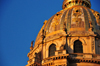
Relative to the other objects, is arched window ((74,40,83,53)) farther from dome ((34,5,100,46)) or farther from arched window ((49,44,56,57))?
arched window ((49,44,56,57))

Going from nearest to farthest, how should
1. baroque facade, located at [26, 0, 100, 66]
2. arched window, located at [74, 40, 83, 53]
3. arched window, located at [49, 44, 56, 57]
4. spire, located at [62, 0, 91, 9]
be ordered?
baroque facade, located at [26, 0, 100, 66]
arched window, located at [74, 40, 83, 53]
arched window, located at [49, 44, 56, 57]
spire, located at [62, 0, 91, 9]

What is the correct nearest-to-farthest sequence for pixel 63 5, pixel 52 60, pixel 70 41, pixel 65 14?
pixel 52 60
pixel 70 41
pixel 65 14
pixel 63 5

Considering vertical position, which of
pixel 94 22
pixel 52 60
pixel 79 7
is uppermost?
pixel 79 7

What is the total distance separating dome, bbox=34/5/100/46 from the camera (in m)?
76.5

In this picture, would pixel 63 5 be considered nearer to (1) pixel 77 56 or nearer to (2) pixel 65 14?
(2) pixel 65 14

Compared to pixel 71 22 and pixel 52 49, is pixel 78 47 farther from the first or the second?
pixel 71 22

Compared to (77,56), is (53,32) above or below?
above

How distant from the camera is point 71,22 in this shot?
7781cm

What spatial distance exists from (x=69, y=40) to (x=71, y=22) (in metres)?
5.06

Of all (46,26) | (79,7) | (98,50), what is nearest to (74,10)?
(79,7)

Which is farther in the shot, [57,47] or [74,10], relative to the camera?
[74,10]

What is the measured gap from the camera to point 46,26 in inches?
3233

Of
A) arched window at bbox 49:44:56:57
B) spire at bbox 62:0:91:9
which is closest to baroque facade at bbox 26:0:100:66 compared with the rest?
arched window at bbox 49:44:56:57

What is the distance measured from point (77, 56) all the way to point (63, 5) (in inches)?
852
